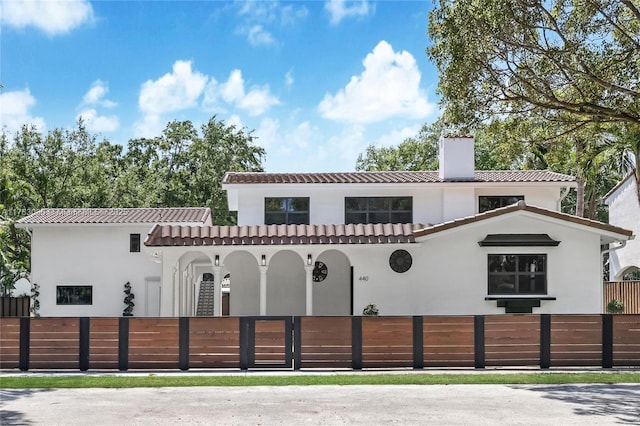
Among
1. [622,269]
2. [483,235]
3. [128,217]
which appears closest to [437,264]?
[483,235]

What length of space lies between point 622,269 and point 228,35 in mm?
23016

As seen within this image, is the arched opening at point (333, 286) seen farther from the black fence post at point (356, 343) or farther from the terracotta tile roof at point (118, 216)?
the black fence post at point (356, 343)

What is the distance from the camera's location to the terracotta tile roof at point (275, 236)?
22766 millimetres

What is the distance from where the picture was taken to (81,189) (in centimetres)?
4338

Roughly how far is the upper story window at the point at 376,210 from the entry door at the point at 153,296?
8.78 m

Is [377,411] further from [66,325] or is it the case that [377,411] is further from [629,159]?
[629,159]

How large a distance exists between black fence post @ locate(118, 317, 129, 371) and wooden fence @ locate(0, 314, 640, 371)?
23 mm

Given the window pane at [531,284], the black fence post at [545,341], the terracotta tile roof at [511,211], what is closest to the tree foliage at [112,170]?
the terracotta tile roof at [511,211]

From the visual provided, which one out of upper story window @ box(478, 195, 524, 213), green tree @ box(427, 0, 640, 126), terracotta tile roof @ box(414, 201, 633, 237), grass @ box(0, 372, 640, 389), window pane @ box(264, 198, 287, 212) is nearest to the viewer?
grass @ box(0, 372, 640, 389)

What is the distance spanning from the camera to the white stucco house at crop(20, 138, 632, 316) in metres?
22.8

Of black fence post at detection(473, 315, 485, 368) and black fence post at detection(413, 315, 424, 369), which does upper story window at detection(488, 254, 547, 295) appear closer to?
black fence post at detection(473, 315, 485, 368)

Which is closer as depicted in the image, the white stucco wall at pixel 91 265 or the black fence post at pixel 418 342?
the black fence post at pixel 418 342

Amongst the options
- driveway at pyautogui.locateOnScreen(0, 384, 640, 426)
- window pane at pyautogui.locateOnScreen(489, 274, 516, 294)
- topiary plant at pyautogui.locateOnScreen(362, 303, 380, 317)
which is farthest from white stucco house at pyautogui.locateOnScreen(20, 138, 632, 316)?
driveway at pyautogui.locateOnScreen(0, 384, 640, 426)

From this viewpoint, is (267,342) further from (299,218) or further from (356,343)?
(299,218)
